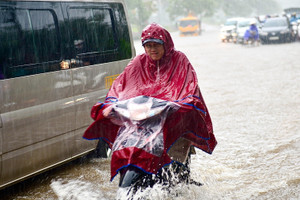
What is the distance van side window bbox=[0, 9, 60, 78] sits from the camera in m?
4.25

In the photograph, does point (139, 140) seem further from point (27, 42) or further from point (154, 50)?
point (27, 42)

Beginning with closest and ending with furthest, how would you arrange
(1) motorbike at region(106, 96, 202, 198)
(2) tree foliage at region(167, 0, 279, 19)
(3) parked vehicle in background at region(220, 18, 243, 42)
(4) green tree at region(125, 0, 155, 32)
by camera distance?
(1) motorbike at region(106, 96, 202, 198) < (3) parked vehicle in background at region(220, 18, 243, 42) < (4) green tree at region(125, 0, 155, 32) < (2) tree foliage at region(167, 0, 279, 19)

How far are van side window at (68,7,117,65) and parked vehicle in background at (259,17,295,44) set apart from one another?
23.3 m

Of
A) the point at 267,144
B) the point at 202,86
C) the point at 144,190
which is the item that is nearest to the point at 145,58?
the point at 144,190

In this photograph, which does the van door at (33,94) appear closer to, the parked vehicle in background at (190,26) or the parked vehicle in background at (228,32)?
the parked vehicle in background at (228,32)

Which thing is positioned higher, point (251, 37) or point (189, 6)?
point (189, 6)

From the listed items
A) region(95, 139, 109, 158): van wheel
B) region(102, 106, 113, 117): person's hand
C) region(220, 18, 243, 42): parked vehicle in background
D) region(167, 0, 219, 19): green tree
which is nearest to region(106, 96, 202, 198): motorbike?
region(102, 106, 113, 117): person's hand

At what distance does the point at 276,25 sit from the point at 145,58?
2539 cm

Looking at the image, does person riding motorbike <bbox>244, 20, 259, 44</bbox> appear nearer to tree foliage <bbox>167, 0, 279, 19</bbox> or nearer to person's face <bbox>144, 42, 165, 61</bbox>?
person's face <bbox>144, 42, 165, 61</bbox>

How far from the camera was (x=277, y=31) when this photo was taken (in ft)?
89.5

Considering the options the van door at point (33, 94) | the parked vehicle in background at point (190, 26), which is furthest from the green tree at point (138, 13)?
the van door at point (33, 94)

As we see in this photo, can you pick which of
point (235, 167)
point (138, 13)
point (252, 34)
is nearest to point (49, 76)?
point (235, 167)

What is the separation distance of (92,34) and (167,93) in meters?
1.98

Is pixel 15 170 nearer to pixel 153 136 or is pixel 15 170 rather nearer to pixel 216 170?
pixel 153 136
